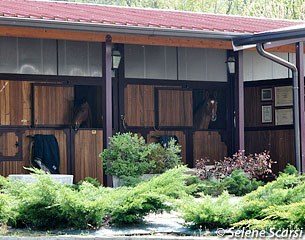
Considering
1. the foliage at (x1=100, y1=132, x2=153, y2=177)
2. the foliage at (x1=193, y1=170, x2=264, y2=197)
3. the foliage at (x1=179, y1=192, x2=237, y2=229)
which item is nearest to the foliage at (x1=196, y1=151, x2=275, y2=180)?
the foliage at (x1=193, y1=170, x2=264, y2=197)

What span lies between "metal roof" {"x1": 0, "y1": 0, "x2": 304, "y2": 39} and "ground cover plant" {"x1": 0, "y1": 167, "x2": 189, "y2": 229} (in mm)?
4903

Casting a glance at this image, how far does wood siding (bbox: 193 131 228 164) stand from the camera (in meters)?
20.3

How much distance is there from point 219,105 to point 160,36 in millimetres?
4149

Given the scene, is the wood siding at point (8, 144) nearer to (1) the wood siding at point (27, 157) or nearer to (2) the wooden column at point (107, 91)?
(1) the wood siding at point (27, 157)

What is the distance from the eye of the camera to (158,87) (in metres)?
20.1

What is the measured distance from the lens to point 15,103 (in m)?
18.4

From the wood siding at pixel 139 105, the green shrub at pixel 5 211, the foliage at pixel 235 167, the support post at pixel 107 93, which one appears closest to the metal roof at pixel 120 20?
the support post at pixel 107 93

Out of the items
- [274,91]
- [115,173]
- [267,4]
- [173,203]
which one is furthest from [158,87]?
[267,4]

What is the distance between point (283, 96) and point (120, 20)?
188 inches

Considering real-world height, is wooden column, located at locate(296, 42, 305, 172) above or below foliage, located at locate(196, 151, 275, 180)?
above

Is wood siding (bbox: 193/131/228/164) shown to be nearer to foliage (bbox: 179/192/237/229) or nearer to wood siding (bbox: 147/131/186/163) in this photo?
wood siding (bbox: 147/131/186/163)

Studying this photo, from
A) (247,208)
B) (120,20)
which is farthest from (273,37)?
(247,208)

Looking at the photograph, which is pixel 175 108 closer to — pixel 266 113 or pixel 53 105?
pixel 266 113

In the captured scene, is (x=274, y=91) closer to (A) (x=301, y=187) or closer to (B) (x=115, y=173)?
(B) (x=115, y=173)
